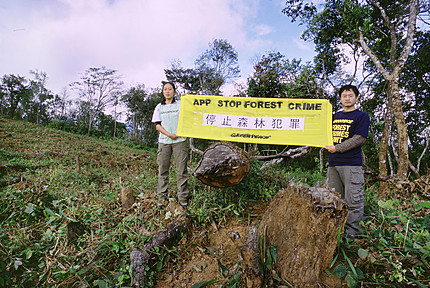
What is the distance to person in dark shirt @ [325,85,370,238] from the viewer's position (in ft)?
8.13

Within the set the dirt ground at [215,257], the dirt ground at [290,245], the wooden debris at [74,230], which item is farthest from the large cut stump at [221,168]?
the wooden debris at [74,230]

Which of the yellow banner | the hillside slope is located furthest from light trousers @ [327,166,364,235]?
the hillside slope

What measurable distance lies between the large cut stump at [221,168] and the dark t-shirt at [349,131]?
1.18m

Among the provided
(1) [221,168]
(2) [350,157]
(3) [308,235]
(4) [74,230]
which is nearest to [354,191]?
(2) [350,157]

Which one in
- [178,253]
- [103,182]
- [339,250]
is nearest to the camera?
[339,250]

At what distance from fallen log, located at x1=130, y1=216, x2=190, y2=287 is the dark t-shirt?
2156 mm

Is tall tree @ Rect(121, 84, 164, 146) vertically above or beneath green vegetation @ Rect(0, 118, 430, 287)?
above

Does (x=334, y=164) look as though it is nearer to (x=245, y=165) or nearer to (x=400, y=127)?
(x=245, y=165)

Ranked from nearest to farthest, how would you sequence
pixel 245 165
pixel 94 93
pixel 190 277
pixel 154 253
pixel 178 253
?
pixel 190 277, pixel 154 253, pixel 178 253, pixel 245 165, pixel 94 93

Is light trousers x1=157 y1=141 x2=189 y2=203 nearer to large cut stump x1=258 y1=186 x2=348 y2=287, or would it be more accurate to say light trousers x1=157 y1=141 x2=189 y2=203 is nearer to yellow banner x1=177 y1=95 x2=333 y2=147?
yellow banner x1=177 y1=95 x2=333 y2=147

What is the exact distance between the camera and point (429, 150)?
11680mm

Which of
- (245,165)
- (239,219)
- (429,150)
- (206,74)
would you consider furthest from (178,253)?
(206,74)

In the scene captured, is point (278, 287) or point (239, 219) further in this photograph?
point (239, 219)

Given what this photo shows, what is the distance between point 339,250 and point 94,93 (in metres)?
32.0
